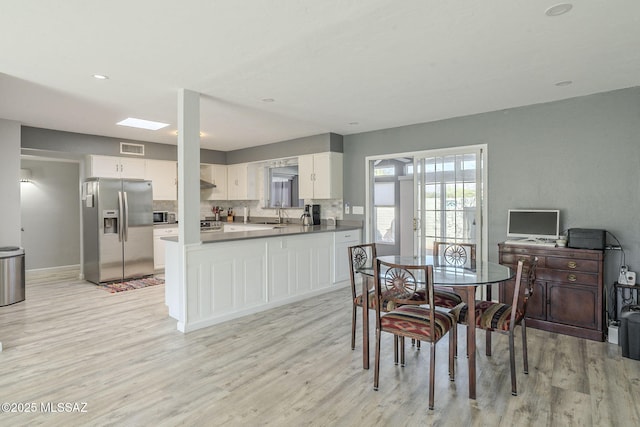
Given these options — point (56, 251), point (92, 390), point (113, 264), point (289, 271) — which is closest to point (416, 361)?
point (289, 271)

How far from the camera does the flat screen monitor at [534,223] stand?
3.72 metres

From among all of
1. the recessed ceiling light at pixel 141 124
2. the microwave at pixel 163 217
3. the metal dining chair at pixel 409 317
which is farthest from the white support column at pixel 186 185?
the microwave at pixel 163 217

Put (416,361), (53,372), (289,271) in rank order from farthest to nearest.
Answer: (289,271), (416,361), (53,372)

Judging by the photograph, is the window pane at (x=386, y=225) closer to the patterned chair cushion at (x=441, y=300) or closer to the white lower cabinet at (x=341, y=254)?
the white lower cabinet at (x=341, y=254)

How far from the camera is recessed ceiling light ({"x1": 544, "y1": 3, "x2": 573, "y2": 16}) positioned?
78.7 inches

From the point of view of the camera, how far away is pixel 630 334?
2.87 meters

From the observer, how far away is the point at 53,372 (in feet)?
8.73

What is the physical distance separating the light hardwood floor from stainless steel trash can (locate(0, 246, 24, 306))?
74 cm

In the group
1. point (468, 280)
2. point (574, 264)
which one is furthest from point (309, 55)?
point (574, 264)

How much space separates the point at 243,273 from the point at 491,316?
98.7 inches

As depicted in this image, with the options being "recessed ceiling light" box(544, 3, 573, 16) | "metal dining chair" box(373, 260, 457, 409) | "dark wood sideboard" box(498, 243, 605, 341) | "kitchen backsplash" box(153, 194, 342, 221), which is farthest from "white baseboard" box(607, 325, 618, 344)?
"kitchen backsplash" box(153, 194, 342, 221)

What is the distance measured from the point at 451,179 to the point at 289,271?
244cm

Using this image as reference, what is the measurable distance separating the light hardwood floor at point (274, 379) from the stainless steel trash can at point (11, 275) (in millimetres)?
743

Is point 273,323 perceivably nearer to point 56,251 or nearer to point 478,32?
point 478,32
